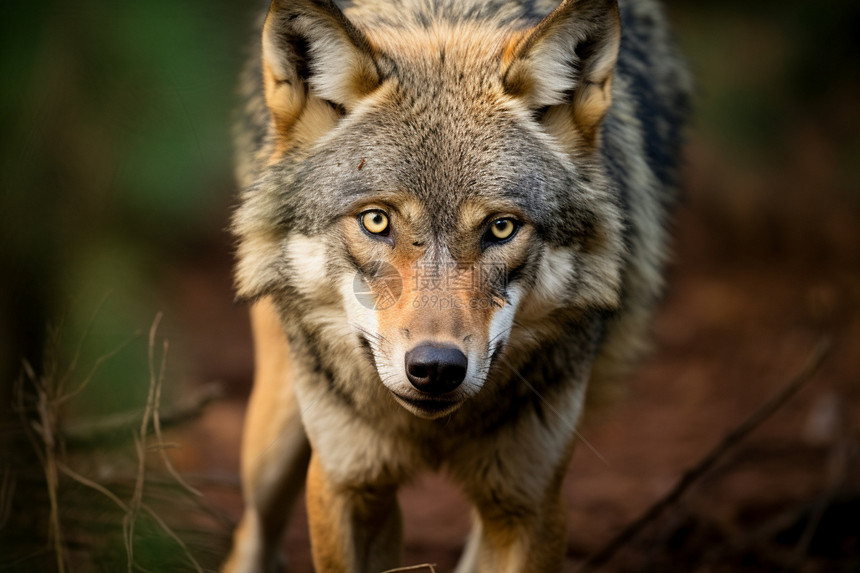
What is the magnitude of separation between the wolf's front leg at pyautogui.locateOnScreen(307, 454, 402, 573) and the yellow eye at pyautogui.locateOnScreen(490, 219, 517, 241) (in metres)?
1.12

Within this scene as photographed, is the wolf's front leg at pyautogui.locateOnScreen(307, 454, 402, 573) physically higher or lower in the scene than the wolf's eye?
lower

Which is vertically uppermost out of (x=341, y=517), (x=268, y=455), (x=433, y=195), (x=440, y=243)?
(x=433, y=195)

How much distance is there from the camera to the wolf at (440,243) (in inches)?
105

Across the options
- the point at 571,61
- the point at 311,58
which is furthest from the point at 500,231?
the point at 311,58

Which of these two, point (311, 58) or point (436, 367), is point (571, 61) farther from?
point (436, 367)

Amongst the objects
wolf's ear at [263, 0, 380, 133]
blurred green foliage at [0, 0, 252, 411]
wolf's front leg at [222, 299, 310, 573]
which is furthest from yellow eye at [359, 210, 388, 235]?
wolf's front leg at [222, 299, 310, 573]

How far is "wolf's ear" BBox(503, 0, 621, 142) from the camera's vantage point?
2.80 meters

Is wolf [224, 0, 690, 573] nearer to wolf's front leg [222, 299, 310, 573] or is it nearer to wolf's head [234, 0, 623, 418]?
wolf's head [234, 0, 623, 418]

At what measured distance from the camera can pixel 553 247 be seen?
2.88 metres

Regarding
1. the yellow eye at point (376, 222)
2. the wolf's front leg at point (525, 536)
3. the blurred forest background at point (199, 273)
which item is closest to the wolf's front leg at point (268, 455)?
the blurred forest background at point (199, 273)

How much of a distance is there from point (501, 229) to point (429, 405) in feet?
1.91

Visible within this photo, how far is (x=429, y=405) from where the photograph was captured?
8.50 ft

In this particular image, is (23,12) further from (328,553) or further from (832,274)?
(832,274)

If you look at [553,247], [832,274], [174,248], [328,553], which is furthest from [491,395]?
[832,274]
